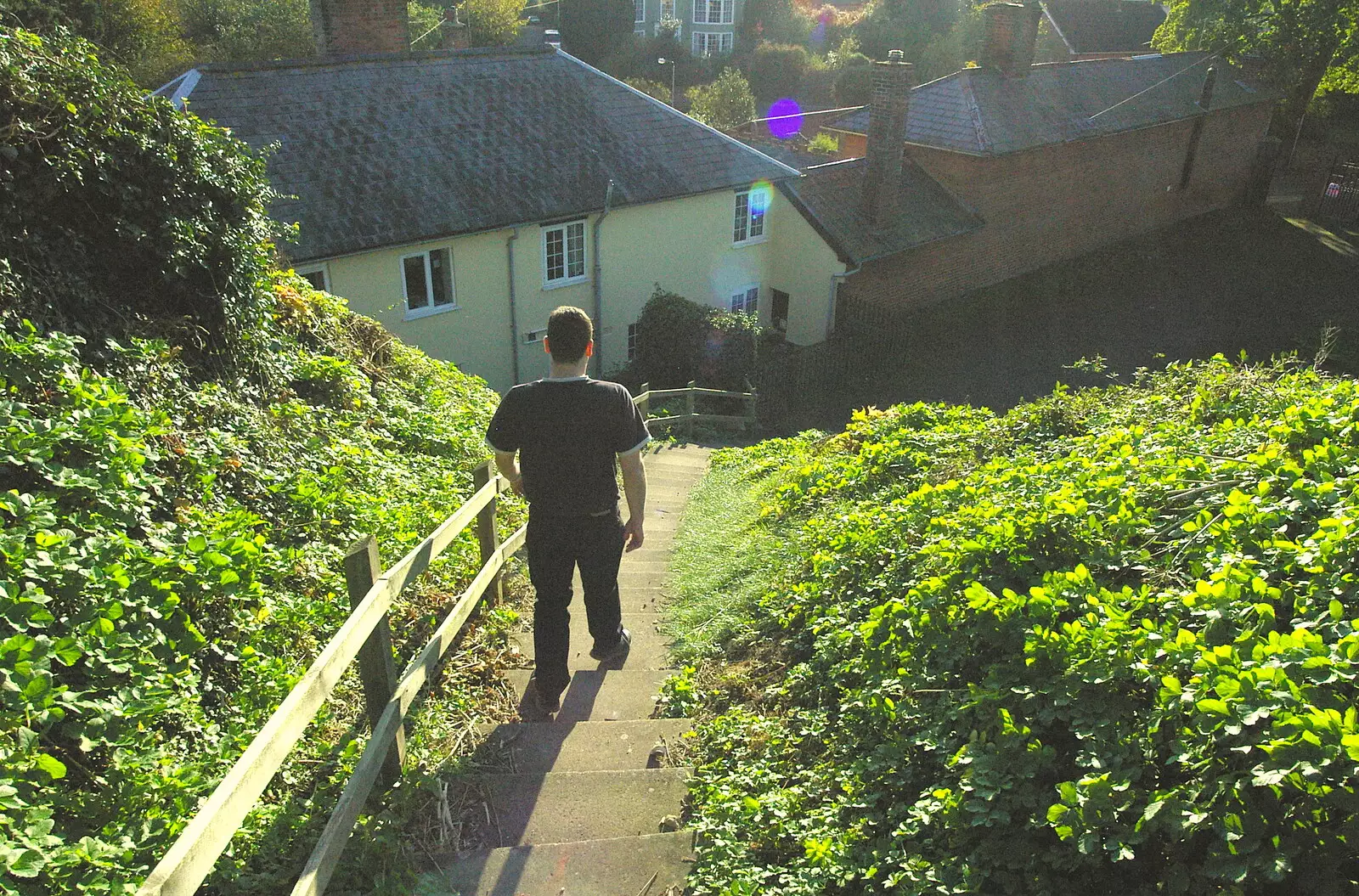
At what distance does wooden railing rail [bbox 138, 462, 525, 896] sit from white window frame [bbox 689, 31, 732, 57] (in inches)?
2324

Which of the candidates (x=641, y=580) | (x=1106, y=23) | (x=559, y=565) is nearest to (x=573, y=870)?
(x=559, y=565)

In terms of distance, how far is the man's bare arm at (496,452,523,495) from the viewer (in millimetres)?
4922

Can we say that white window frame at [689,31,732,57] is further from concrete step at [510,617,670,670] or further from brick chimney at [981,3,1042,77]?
concrete step at [510,617,670,670]

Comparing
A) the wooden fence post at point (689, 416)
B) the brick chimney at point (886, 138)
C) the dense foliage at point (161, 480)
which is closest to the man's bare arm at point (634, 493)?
the dense foliage at point (161, 480)

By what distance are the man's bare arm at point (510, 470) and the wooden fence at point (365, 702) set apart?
0.32m

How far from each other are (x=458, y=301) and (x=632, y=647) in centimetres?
1353

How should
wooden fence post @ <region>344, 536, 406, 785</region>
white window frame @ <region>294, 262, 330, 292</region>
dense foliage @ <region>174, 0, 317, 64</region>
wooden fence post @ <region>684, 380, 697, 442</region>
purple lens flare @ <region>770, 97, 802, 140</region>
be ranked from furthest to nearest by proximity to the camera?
1. purple lens flare @ <region>770, 97, 802, 140</region>
2. dense foliage @ <region>174, 0, 317, 64</region>
3. wooden fence post @ <region>684, 380, 697, 442</region>
4. white window frame @ <region>294, 262, 330, 292</region>
5. wooden fence post @ <region>344, 536, 406, 785</region>

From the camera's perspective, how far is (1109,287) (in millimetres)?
28172

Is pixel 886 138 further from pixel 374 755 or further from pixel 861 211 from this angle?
pixel 374 755

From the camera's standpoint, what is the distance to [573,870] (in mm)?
3631

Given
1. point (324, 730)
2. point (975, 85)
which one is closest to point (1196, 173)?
point (975, 85)

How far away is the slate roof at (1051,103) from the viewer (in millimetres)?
24766

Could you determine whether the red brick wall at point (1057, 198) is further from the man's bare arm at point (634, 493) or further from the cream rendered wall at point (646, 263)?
the man's bare arm at point (634, 493)

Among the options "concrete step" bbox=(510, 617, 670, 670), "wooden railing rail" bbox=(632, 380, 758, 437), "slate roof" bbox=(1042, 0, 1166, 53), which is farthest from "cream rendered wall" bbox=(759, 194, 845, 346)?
"slate roof" bbox=(1042, 0, 1166, 53)
